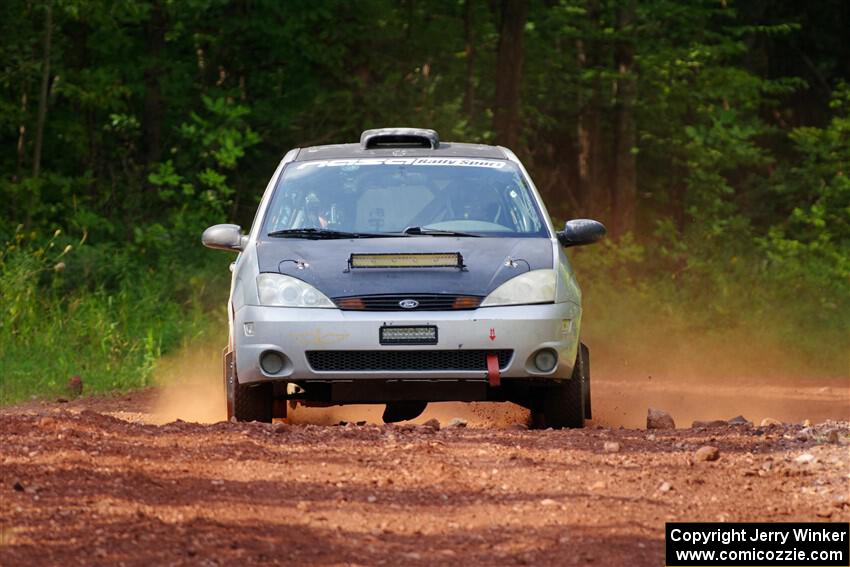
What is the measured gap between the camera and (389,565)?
5797mm

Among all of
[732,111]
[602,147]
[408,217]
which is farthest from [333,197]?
[602,147]

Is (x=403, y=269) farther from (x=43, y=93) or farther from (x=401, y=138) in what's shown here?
(x=43, y=93)

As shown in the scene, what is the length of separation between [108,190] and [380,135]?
46.4ft

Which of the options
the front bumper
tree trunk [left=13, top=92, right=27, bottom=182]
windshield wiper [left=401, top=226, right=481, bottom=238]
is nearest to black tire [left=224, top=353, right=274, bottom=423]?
the front bumper

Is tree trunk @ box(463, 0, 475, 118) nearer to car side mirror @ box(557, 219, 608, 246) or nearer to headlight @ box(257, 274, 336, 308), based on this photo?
car side mirror @ box(557, 219, 608, 246)

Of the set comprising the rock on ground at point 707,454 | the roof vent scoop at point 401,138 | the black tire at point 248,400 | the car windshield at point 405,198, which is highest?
the roof vent scoop at point 401,138

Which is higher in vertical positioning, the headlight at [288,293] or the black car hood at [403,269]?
the black car hood at [403,269]

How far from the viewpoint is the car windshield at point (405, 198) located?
10.3 meters

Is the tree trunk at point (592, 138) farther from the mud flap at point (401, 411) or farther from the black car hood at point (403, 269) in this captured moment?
the black car hood at point (403, 269)

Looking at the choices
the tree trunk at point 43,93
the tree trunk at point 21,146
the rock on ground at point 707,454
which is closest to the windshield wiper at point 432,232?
the rock on ground at point 707,454

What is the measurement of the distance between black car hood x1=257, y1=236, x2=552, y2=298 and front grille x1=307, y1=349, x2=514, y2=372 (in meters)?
0.32

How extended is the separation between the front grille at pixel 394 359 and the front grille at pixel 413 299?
0.23 meters

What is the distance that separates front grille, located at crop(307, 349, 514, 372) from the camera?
9398mm

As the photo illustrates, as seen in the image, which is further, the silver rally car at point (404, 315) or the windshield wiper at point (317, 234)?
the windshield wiper at point (317, 234)
